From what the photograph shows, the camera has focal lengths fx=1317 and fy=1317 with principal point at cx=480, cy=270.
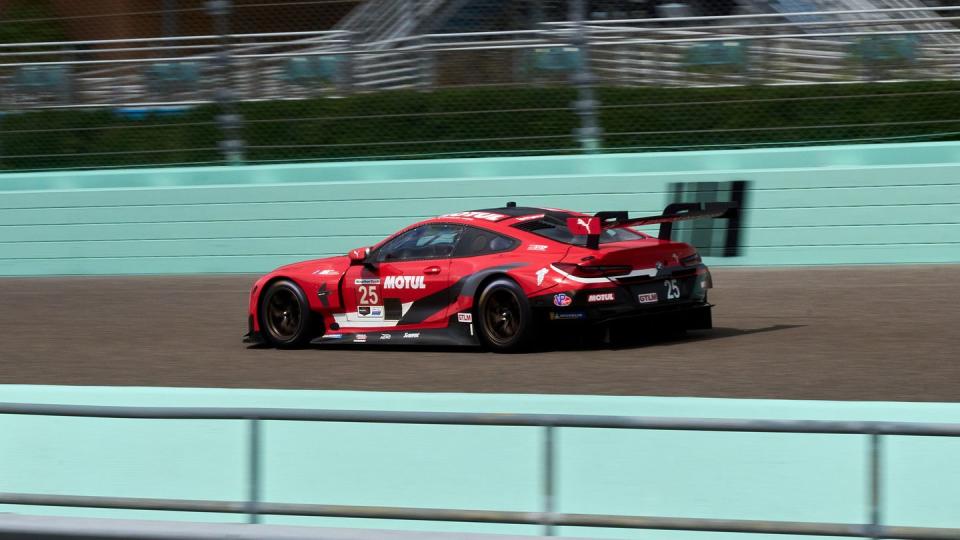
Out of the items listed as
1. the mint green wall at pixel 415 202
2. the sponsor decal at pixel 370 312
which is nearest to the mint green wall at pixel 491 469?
the sponsor decal at pixel 370 312

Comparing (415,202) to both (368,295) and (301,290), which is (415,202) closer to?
(301,290)

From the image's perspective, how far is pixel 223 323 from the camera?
11.4 meters

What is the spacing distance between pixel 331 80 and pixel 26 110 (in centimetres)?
391

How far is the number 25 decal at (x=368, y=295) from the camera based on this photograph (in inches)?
379

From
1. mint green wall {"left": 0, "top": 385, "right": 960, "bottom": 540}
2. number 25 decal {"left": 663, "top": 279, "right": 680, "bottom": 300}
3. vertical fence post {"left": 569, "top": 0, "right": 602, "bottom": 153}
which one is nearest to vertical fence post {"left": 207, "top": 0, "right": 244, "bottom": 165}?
vertical fence post {"left": 569, "top": 0, "right": 602, "bottom": 153}

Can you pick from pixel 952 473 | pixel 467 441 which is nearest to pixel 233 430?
pixel 467 441

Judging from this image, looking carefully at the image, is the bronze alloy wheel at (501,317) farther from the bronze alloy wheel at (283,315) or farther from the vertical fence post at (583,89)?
the vertical fence post at (583,89)

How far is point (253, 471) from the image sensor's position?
4.74m

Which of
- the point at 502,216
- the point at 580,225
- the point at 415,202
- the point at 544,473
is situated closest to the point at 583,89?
the point at 415,202

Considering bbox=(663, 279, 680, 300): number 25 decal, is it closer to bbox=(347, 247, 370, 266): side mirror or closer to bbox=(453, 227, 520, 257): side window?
bbox=(453, 227, 520, 257): side window

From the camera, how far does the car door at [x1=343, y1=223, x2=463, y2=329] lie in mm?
9320

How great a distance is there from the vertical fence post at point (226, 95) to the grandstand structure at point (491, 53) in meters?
0.03

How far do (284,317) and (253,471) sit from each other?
5442 millimetres

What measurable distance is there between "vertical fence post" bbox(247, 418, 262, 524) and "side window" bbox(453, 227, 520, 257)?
4.54 meters
